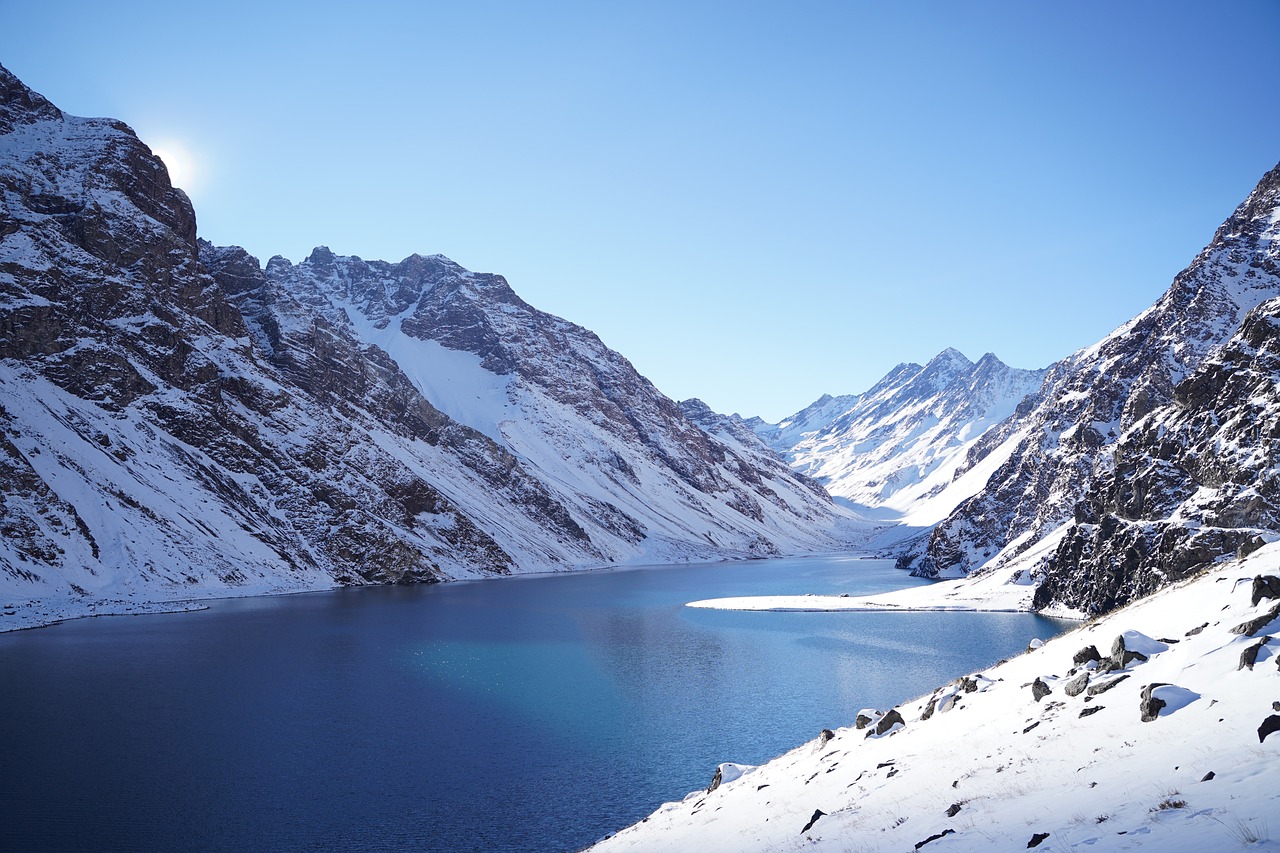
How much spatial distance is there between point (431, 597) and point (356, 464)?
144ft

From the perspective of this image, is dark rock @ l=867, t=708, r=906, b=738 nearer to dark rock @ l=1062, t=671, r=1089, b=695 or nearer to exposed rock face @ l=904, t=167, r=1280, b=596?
dark rock @ l=1062, t=671, r=1089, b=695

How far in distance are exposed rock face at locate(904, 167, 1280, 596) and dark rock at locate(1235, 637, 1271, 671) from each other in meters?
12.3

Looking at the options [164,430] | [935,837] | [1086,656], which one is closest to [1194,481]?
[1086,656]

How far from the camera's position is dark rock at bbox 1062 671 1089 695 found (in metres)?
19.1

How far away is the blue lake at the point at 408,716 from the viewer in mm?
30203

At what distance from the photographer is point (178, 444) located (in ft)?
399

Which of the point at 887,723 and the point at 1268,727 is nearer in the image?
the point at 1268,727

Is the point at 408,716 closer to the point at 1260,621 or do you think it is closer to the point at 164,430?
the point at 1260,621

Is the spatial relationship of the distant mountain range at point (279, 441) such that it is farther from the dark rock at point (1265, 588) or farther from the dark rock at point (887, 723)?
the dark rock at point (887, 723)

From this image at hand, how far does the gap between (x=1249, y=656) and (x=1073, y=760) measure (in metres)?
4.28

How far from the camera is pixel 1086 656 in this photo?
20797 mm

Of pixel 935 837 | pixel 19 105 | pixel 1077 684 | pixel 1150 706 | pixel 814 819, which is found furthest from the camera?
pixel 19 105

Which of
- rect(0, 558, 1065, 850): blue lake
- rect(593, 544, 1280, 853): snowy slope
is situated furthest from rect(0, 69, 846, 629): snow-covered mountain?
rect(593, 544, 1280, 853): snowy slope

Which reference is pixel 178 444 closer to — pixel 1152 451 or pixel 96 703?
pixel 96 703
